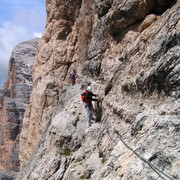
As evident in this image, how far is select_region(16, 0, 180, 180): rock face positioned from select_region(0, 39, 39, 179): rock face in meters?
38.8

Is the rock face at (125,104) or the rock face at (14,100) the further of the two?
the rock face at (14,100)

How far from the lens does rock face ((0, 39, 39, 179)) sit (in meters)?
54.4

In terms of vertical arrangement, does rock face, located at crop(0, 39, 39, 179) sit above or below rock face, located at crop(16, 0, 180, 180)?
below

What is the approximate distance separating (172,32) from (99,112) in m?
6.63

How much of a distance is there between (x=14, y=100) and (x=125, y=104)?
5750 centimetres

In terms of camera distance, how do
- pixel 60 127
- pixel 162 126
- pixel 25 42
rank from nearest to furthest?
1. pixel 162 126
2. pixel 60 127
3. pixel 25 42

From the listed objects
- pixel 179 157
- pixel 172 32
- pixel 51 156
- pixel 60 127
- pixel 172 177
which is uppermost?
pixel 172 32

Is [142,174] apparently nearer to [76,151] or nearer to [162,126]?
[162,126]

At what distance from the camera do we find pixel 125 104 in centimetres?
1038

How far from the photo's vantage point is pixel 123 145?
28.1 ft

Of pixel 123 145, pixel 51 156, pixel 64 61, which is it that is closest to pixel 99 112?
pixel 51 156

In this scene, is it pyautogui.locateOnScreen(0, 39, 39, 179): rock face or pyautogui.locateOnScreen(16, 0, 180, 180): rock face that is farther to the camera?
pyautogui.locateOnScreen(0, 39, 39, 179): rock face

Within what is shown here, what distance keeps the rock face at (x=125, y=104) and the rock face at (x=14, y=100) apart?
38781mm

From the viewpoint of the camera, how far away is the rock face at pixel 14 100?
5438 cm
